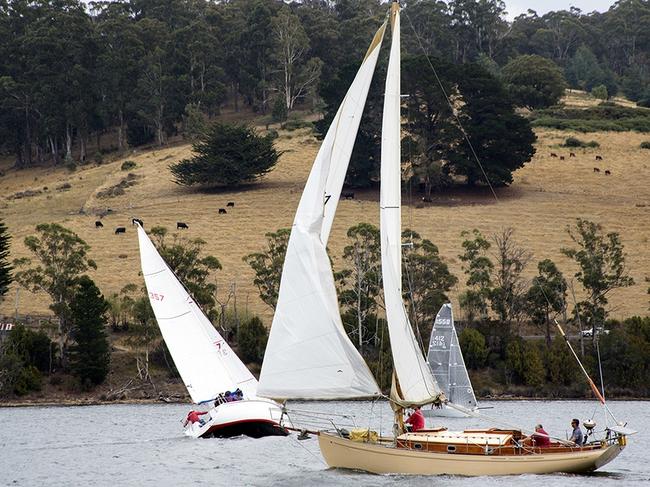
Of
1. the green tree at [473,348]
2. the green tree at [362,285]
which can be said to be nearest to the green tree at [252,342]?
the green tree at [362,285]

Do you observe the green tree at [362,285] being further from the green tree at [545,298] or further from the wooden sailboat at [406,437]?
the wooden sailboat at [406,437]

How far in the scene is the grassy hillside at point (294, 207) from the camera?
343ft

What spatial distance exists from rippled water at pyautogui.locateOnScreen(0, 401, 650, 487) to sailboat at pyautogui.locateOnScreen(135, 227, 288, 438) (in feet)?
2.47

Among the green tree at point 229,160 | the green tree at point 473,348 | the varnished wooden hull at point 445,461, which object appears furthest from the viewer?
the green tree at point 229,160

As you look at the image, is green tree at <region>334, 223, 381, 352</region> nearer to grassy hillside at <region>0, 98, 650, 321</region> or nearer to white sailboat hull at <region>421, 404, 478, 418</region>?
grassy hillside at <region>0, 98, 650, 321</region>

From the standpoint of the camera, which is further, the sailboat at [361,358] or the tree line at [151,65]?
the tree line at [151,65]

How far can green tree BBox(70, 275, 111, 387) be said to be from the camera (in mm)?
72188

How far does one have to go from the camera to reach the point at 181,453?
146ft

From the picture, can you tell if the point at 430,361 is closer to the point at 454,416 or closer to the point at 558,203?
the point at 454,416

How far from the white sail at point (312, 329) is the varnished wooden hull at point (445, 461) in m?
2.35

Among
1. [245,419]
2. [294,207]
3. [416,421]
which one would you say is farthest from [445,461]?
[294,207]

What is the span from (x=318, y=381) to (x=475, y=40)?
6682 inches

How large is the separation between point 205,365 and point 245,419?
450cm

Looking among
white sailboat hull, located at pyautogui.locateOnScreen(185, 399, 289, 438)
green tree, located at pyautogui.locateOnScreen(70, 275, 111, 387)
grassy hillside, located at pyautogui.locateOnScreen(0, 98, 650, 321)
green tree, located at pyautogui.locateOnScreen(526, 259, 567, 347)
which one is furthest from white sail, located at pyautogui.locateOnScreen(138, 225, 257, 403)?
grassy hillside, located at pyautogui.locateOnScreen(0, 98, 650, 321)
